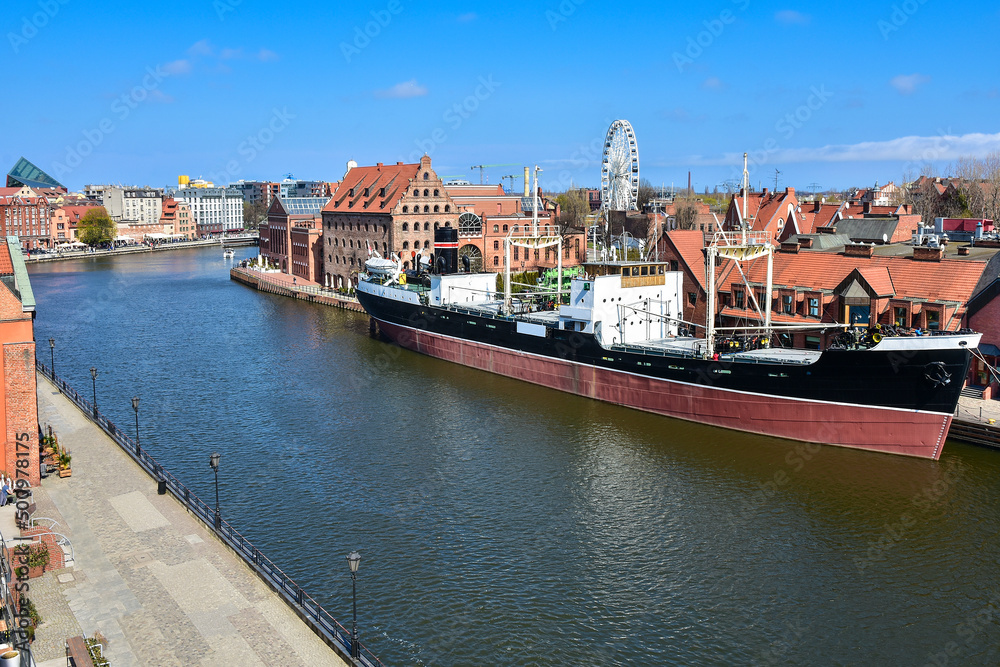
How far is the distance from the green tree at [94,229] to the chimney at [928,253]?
141030mm

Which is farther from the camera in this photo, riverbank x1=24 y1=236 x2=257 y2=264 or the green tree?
the green tree

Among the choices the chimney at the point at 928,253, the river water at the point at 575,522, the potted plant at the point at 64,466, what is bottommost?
the river water at the point at 575,522

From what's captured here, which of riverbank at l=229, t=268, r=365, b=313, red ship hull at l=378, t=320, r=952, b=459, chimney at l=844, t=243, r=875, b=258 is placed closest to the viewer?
red ship hull at l=378, t=320, r=952, b=459

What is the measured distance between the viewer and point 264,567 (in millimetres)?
20484

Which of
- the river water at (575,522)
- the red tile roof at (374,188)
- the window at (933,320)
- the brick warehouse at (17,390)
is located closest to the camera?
the river water at (575,522)

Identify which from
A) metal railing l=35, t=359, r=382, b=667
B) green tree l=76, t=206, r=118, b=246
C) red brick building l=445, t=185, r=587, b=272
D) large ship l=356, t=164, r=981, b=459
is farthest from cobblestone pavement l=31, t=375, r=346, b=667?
green tree l=76, t=206, r=118, b=246

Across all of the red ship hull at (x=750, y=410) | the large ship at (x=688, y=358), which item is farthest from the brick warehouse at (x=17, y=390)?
the red ship hull at (x=750, y=410)

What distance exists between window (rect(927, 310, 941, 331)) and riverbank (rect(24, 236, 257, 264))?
12522 centimetres

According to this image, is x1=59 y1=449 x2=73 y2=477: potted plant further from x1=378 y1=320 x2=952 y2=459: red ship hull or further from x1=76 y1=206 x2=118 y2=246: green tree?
x1=76 y1=206 x2=118 y2=246: green tree

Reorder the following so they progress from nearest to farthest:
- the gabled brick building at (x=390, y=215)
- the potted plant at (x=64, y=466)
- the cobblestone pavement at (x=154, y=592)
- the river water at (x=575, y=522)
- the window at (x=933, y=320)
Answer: the cobblestone pavement at (x=154, y=592) < the river water at (x=575, y=522) < the potted plant at (x=64, y=466) < the window at (x=933, y=320) < the gabled brick building at (x=390, y=215)

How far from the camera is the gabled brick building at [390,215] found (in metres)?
74.0

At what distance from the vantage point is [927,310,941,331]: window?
38.0 metres

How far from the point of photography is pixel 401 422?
36344 mm

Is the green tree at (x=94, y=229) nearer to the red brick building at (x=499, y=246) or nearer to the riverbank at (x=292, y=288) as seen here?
the riverbank at (x=292, y=288)
